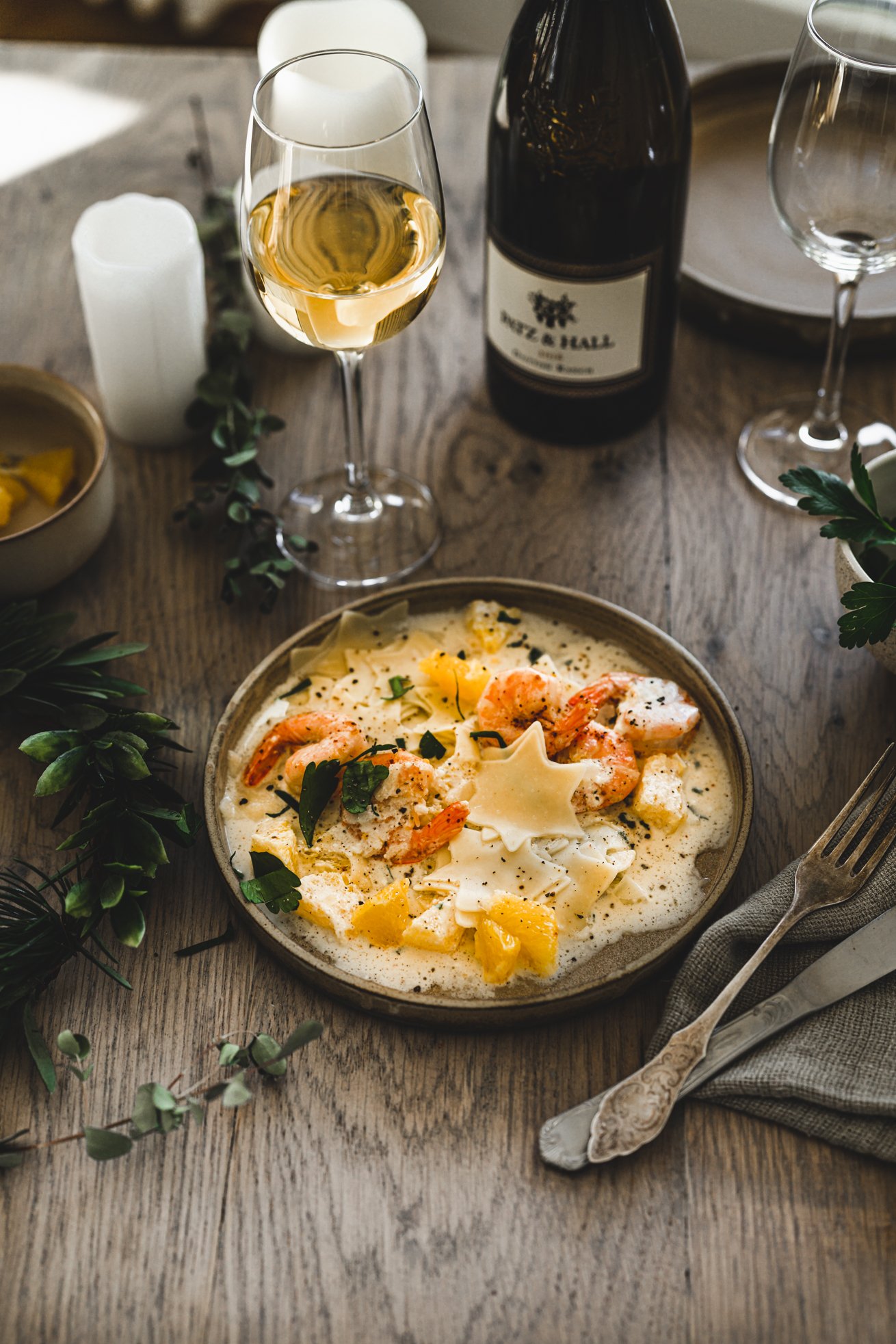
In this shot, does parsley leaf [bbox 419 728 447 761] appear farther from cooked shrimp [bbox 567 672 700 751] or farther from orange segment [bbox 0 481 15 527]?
orange segment [bbox 0 481 15 527]

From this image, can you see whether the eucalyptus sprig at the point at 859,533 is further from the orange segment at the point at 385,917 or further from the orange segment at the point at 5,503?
the orange segment at the point at 5,503

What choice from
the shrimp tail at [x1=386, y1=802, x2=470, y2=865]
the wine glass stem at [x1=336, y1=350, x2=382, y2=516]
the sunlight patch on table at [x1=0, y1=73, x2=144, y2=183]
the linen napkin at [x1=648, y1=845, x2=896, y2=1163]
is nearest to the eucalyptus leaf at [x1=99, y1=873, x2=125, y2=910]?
the shrimp tail at [x1=386, y1=802, x2=470, y2=865]

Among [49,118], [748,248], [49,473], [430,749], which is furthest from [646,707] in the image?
[49,118]

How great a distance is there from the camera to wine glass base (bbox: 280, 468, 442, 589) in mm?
1401

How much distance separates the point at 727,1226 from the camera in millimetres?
927

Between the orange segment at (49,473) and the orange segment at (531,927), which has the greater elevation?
the orange segment at (49,473)

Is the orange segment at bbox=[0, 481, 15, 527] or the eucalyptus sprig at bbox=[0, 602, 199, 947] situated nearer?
the eucalyptus sprig at bbox=[0, 602, 199, 947]

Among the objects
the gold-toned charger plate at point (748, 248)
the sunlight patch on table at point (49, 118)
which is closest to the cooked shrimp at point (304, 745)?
the gold-toned charger plate at point (748, 248)

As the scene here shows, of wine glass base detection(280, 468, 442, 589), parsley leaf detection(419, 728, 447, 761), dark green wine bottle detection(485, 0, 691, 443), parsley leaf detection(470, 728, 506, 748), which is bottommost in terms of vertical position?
wine glass base detection(280, 468, 442, 589)

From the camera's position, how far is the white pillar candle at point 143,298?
1375 millimetres

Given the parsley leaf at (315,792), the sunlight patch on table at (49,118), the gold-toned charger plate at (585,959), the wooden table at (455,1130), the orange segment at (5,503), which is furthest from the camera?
the sunlight patch on table at (49,118)

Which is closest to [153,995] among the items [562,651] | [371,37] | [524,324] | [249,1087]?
[249,1087]

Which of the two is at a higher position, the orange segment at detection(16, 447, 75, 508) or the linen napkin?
the orange segment at detection(16, 447, 75, 508)

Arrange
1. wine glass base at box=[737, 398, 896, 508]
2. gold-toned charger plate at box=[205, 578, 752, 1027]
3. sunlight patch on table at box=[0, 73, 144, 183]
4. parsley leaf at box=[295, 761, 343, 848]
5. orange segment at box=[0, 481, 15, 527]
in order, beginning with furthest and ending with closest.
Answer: sunlight patch on table at box=[0, 73, 144, 183] < wine glass base at box=[737, 398, 896, 508] < orange segment at box=[0, 481, 15, 527] < parsley leaf at box=[295, 761, 343, 848] < gold-toned charger plate at box=[205, 578, 752, 1027]
